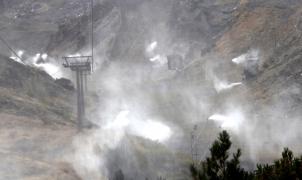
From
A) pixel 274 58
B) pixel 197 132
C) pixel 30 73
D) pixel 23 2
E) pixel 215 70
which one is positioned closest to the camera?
pixel 30 73

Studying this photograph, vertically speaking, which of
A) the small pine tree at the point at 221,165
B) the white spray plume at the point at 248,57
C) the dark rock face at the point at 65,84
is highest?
the white spray plume at the point at 248,57

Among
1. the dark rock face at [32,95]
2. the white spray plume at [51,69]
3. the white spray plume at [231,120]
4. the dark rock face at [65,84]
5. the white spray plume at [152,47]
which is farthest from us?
the white spray plume at [152,47]

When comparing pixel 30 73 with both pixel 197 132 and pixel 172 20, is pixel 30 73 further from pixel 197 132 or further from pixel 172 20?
pixel 172 20

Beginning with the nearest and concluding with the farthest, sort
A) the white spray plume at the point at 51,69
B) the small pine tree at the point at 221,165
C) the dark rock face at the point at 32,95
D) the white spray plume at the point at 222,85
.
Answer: the small pine tree at the point at 221,165 < the dark rock face at the point at 32,95 < the white spray plume at the point at 222,85 < the white spray plume at the point at 51,69

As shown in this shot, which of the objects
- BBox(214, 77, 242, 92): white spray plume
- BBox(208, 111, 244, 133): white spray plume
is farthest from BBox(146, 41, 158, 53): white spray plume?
BBox(208, 111, 244, 133): white spray plume

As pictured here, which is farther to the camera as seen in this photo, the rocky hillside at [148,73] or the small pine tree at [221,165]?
the rocky hillside at [148,73]

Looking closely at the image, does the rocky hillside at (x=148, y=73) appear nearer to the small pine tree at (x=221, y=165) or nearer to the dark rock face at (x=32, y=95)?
the dark rock face at (x=32, y=95)

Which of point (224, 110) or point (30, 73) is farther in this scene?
point (224, 110)

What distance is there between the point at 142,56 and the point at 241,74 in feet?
86.1

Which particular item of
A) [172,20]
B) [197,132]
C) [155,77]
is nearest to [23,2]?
[172,20]

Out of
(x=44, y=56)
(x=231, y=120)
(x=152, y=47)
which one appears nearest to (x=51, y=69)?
(x=44, y=56)

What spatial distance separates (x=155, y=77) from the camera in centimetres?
8519

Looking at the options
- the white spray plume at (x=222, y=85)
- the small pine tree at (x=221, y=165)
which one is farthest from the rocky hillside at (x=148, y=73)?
the small pine tree at (x=221, y=165)

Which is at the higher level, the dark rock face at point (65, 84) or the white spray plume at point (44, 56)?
the white spray plume at point (44, 56)
